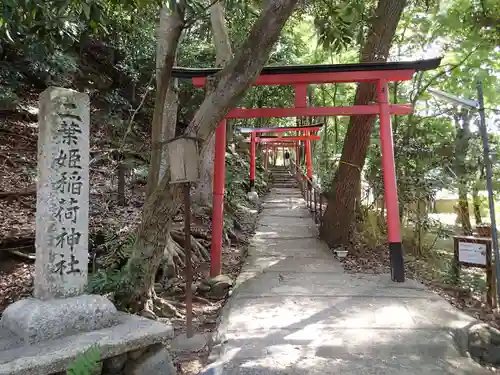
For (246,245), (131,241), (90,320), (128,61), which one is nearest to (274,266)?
(246,245)

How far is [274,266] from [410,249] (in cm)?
389

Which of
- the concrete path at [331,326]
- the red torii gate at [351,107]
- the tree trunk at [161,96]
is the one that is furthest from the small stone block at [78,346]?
the red torii gate at [351,107]

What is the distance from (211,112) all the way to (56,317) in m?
2.64

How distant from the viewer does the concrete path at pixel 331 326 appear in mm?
3775

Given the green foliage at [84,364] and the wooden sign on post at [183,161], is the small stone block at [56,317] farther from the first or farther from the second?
the wooden sign on post at [183,161]

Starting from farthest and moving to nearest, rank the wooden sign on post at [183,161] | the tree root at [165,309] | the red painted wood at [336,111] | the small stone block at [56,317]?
the red painted wood at [336,111] → the tree root at [165,309] → the wooden sign on post at [183,161] → the small stone block at [56,317]

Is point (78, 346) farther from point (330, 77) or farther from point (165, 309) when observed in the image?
point (330, 77)

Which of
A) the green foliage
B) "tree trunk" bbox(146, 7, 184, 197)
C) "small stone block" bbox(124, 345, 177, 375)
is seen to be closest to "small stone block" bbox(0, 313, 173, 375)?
"small stone block" bbox(124, 345, 177, 375)

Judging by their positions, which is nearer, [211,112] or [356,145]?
[211,112]

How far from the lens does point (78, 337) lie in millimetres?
3281

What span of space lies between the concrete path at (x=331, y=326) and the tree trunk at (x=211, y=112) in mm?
1243

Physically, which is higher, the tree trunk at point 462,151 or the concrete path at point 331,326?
the tree trunk at point 462,151

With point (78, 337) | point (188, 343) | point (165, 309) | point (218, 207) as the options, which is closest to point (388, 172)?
point (218, 207)

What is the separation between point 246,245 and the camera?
984 cm
